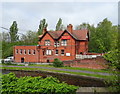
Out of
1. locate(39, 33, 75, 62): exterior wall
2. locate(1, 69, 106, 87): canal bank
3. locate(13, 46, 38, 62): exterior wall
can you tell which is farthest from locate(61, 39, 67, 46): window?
locate(1, 69, 106, 87): canal bank

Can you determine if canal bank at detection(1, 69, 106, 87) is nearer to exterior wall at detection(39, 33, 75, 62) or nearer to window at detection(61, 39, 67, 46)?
exterior wall at detection(39, 33, 75, 62)

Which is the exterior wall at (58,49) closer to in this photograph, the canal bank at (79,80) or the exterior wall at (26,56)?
the exterior wall at (26,56)

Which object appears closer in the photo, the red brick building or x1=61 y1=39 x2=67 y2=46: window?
the red brick building

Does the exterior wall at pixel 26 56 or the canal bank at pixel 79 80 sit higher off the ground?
the exterior wall at pixel 26 56

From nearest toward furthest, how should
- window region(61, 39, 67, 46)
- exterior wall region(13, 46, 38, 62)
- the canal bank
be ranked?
1. the canal bank
2. window region(61, 39, 67, 46)
3. exterior wall region(13, 46, 38, 62)

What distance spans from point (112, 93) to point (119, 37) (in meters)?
2.38

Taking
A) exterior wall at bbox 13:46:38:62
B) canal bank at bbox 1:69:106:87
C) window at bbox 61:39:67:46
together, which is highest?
window at bbox 61:39:67:46

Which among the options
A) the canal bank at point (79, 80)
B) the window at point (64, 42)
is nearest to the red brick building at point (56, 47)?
the window at point (64, 42)

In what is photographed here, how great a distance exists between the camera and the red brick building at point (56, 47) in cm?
2391

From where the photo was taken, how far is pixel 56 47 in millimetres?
25078

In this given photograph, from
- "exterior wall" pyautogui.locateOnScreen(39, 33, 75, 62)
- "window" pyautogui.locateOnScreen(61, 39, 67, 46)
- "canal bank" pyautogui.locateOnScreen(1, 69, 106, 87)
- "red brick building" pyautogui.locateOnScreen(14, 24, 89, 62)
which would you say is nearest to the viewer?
"canal bank" pyautogui.locateOnScreen(1, 69, 106, 87)

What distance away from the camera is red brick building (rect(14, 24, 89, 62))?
23.9 meters

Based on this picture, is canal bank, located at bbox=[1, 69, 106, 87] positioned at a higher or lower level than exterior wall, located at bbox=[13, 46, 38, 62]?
lower

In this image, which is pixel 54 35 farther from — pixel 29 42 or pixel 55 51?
pixel 29 42
